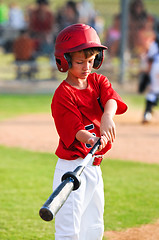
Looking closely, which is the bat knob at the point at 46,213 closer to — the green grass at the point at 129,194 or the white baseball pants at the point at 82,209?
the white baseball pants at the point at 82,209

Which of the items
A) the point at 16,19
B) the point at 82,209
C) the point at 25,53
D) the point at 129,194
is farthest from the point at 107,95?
the point at 16,19

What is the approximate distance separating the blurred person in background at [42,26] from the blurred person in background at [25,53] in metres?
0.30

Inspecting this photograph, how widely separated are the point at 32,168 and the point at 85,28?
364 cm

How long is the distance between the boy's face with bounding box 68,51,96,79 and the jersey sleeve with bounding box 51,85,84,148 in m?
0.16

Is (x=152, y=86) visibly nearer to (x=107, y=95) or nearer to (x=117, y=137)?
(x=117, y=137)

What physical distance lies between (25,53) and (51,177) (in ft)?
32.2

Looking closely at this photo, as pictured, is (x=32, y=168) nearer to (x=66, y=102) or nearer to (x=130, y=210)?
(x=130, y=210)

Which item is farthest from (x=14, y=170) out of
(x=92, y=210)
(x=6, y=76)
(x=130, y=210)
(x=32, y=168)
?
(x=6, y=76)

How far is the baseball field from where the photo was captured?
4.22 meters

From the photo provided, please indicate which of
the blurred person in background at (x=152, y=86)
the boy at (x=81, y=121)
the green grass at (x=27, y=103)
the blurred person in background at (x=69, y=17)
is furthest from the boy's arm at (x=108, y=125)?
the blurred person in background at (x=69, y=17)

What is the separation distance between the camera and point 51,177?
591 centimetres

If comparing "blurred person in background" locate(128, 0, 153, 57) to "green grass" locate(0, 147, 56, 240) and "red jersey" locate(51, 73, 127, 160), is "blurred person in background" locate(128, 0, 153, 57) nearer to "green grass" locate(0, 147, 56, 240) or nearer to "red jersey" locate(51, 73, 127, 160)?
"green grass" locate(0, 147, 56, 240)

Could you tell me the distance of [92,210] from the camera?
309 cm

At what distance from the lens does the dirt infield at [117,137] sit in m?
7.38
